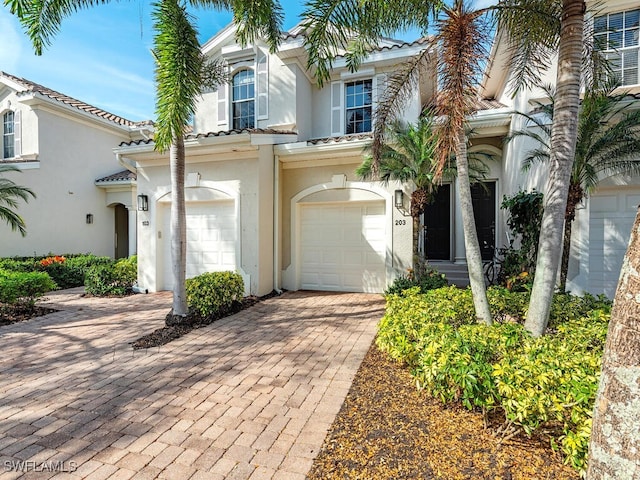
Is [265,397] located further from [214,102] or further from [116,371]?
[214,102]

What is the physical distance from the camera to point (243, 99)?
10.8m

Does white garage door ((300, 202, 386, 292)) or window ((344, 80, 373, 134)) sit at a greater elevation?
window ((344, 80, 373, 134))

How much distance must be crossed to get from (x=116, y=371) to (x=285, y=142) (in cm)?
698

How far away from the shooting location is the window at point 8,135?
13.5 m

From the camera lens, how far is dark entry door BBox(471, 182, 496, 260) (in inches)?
435

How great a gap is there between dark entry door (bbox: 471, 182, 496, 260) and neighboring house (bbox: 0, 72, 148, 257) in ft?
44.4

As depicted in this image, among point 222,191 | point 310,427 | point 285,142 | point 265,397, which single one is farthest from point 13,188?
point 310,427

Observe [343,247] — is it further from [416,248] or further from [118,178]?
[118,178]

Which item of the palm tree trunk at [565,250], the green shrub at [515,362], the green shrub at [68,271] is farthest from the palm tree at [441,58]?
the green shrub at [68,271]

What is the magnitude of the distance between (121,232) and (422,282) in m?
14.6

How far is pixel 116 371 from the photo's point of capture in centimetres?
430

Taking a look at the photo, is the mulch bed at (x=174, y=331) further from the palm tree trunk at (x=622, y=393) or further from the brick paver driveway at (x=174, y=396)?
the palm tree trunk at (x=622, y=393)

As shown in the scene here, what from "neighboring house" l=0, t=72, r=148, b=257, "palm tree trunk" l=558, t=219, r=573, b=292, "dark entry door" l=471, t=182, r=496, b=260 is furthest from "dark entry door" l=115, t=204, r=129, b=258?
"palm tree trunk" l=558, t=219, r=573, b=292

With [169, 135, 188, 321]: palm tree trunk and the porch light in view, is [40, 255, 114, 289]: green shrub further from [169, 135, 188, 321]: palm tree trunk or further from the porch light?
the porch light
